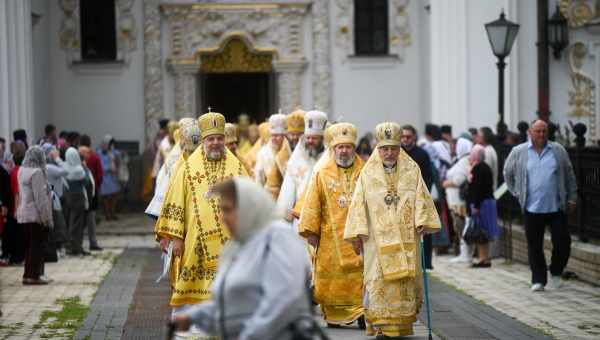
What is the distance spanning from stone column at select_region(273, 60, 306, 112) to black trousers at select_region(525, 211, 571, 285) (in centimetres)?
1596

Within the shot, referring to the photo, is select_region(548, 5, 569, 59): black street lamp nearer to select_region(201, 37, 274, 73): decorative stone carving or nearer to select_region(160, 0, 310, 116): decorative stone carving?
select_region(160, 0, 310, 116): decorative stone carving

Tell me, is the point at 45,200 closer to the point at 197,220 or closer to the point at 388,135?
the point at 197,220

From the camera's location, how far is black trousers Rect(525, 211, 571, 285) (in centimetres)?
1403

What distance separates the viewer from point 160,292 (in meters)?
14.8

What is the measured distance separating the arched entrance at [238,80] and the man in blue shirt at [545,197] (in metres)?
16.0

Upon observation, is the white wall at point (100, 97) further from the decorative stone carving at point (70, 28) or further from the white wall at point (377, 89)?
the white wall at point (377, 89)

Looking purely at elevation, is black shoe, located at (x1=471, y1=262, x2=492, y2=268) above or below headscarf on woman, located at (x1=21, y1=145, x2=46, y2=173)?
below

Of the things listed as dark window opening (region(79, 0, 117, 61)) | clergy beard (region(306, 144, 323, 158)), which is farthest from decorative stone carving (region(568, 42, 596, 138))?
clergy beard (region(306, 144, 323, 158))

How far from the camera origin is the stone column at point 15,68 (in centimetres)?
2250

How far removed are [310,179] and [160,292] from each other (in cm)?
325

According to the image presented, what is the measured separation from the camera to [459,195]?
17625mm

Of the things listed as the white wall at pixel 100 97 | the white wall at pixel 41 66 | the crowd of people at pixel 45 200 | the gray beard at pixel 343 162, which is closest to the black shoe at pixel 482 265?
the crowd of people at pixel 45 200

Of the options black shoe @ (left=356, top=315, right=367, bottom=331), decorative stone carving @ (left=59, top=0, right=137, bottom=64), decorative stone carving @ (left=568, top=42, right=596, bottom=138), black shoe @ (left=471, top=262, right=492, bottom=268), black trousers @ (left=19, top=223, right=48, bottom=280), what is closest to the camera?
black shoe @ (left=356, top=315, right=367, bottom=331)

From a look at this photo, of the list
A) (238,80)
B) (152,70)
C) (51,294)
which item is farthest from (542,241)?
(238,80)
